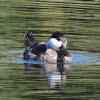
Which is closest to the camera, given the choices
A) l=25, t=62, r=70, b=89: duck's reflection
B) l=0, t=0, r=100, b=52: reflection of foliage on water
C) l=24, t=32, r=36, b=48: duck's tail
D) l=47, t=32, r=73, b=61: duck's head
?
l=25, t=62, r=70, b=89: duck's reflection

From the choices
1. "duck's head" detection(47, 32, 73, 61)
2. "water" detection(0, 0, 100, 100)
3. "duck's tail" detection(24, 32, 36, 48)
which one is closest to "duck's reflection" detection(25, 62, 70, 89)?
"water" detection(0, 0, 100, 100)

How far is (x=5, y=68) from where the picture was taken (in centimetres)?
1223

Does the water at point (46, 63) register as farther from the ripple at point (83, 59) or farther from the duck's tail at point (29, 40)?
the duck's tail at point (29, 40)

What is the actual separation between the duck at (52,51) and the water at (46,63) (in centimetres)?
25

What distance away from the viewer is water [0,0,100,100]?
10.1 meters

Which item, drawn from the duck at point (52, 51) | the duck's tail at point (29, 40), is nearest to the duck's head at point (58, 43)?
the duck at point (52, 51)

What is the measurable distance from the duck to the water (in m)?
0.25

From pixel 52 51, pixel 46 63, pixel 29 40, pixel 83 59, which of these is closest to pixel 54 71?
pixel 46 63

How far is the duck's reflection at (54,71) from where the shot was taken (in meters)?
10.8

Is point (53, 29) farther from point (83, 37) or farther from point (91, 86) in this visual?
point (91, 86)

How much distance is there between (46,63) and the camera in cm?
1337

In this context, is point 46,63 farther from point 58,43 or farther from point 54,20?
point 54,20

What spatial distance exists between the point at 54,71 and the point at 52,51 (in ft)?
5.92

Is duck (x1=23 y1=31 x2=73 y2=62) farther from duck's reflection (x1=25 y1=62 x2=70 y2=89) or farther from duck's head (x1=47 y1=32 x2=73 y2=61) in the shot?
duck's reflection (x1=25 y1=62 x2=70 y2=89)
